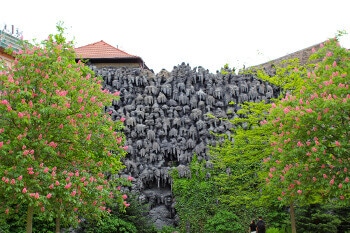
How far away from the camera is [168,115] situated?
17.3 meters

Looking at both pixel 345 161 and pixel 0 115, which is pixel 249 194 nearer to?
pixel 345 161

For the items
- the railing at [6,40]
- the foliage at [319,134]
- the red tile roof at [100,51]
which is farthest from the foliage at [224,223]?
the railing at [6,40]

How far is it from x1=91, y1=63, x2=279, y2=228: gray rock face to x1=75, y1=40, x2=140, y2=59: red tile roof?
1.40 metres

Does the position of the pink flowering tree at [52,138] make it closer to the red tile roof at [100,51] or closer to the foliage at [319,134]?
the foliage at [319,134]

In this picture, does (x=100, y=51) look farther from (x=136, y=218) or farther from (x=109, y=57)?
(x=136, y=218)

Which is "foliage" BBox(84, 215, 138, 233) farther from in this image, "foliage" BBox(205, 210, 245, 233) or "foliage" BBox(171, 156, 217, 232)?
"foliage" BBox(205, 210, 245, 233)

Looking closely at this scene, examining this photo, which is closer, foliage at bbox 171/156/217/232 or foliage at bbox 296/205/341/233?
foliage at bbox 296/205/341/233

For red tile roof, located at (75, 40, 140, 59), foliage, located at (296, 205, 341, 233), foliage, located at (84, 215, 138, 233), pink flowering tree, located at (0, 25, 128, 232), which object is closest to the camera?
pink flowering tree, located at (0, 25, 128, 232)

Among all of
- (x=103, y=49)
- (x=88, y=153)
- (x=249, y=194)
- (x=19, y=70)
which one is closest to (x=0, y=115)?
(x=19, y=70)

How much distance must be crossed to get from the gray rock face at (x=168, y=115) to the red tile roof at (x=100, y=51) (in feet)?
4.58

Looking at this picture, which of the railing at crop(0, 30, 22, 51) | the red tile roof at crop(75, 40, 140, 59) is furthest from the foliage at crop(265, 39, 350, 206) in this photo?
the railing at crop(0, 30, 22, 51)

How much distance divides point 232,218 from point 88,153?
833 cm

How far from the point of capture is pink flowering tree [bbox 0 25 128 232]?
723 cm

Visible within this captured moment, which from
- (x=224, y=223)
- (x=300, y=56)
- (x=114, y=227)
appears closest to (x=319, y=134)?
(x=114, y=227)
